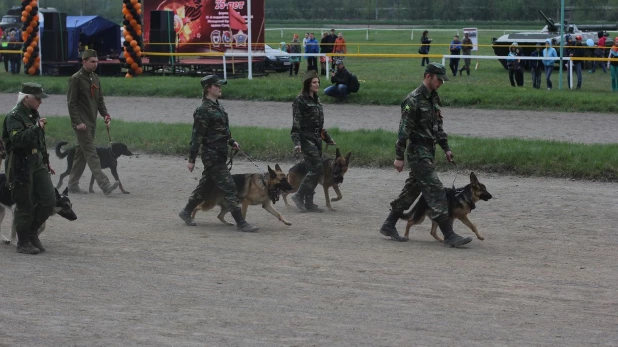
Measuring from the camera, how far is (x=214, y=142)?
11445 mm

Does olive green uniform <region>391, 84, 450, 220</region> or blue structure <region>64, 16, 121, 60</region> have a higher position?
blue structure <region>64, 16, 121, 60</region>

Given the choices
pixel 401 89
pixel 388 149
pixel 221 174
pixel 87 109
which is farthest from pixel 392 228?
pixel 401 89

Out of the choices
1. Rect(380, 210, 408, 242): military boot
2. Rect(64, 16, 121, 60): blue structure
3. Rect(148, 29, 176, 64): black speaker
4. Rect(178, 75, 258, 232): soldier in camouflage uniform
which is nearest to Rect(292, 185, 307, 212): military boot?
Rect(178, 75, 258, 232): soldier in camouflage uniform

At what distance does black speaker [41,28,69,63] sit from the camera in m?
36.5

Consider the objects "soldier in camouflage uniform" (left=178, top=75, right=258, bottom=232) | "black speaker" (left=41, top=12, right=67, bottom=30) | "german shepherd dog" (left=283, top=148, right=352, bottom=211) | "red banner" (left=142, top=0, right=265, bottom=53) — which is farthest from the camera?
"red banner" (left=142, top=0, right=265, bottom=53)

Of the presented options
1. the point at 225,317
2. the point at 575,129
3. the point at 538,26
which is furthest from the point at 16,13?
the point at 225,317

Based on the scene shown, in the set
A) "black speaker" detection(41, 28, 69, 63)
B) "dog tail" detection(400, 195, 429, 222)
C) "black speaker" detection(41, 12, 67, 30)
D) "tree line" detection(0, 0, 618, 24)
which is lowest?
→ "dog tail" detection(400, 195, 429, 222)

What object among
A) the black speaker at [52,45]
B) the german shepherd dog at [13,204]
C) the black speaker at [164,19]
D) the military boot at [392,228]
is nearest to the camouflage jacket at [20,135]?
the german shepherd dog at [13,204]

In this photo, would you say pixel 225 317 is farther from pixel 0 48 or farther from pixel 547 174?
pixel 0 48

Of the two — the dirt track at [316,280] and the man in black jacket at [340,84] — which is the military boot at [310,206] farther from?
the man in black jacket at [340,84]

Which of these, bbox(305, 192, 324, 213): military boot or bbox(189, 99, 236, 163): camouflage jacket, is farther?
bbox(305, 192, 324, 213): military boot

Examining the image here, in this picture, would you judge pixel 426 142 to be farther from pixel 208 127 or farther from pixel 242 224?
pixel 208 127

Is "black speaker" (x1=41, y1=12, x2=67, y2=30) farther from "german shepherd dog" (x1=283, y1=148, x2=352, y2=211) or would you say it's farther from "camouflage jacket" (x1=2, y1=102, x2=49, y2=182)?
"camouflage jacket" (x1=2, y1=102, x2=49, y2=182)

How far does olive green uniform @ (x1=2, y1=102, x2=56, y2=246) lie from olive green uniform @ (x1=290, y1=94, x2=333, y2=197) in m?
3.57
